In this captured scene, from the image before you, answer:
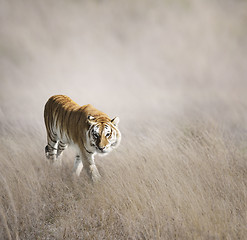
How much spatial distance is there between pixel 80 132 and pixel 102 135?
1.51 feet

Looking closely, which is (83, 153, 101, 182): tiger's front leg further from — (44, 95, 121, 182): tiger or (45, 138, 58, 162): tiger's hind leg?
(45, 138, 58, 162): tiger's hind leg

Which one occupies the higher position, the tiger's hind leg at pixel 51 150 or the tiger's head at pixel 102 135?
the tiger's hind leg at pixel 51 150

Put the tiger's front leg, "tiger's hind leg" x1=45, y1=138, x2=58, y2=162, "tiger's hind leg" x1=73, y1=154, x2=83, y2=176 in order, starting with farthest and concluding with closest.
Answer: "tiger's hind leg" x1=45, y1=138, x2=58, y2=162 < "tiger's hind leg" x1=73, y1=154, x2=83, y2=176 < the tiger's front leg

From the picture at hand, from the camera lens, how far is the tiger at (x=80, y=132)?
153 inches

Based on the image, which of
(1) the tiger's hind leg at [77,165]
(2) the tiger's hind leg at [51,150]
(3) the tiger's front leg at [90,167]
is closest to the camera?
(3) the tiger's front leg at [90,167]

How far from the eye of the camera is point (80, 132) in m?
4.16

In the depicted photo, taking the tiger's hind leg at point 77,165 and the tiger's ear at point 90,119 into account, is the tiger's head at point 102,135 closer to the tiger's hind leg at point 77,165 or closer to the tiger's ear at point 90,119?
the tiger's ear at point 90,119

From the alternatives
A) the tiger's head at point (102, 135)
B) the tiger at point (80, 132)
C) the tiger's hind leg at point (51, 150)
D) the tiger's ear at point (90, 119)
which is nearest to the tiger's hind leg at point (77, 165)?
the tiger at point (80, 132)

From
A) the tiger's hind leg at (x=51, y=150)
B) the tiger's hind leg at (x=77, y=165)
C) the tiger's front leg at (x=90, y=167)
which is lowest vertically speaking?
the tiger's front leg at (x=90, y=167)

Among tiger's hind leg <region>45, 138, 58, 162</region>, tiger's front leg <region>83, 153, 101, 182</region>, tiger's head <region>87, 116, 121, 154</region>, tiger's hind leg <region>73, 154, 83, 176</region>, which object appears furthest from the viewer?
tiger's hind leg <region>45, 138, 58, 162</region>

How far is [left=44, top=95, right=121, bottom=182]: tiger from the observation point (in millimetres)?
3891

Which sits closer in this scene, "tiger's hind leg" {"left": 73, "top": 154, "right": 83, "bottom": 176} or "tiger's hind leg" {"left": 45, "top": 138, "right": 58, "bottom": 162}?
"tiger's hind leg" {"left": 73, "top": 154, "right": 83, "bottom": 176}

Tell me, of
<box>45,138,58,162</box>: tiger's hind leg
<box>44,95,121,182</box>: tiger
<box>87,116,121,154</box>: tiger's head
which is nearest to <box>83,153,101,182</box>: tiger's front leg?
<box>44,95,121,182</box>: tiger

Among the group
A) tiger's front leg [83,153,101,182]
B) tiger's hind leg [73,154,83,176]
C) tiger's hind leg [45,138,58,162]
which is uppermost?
tiger's hind leg [45,138,58,162]
